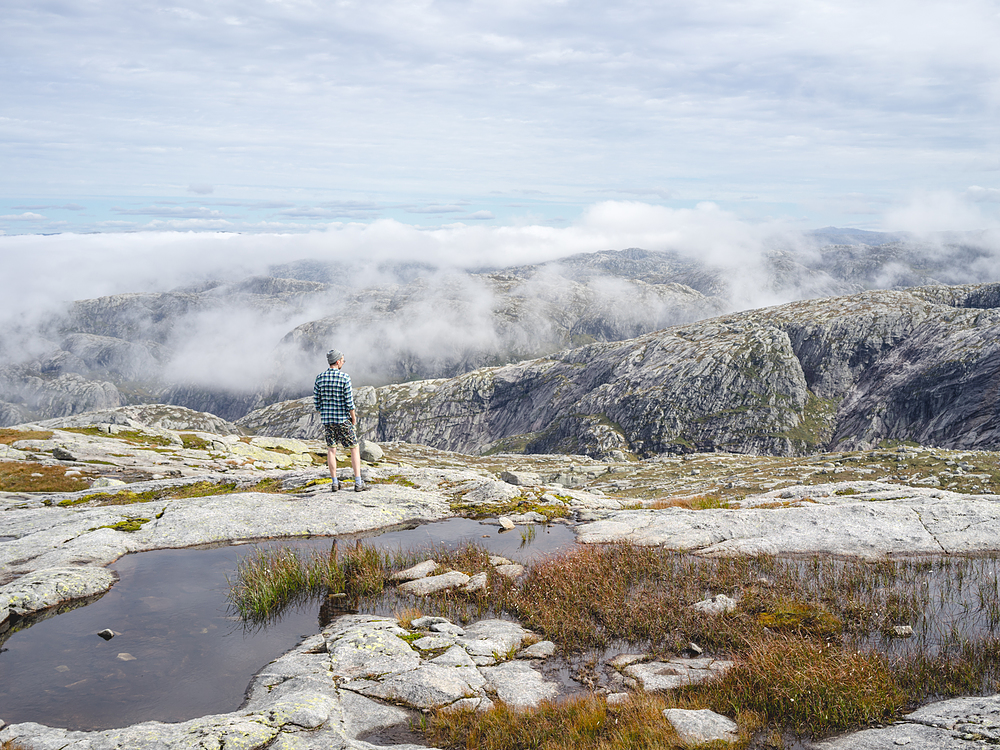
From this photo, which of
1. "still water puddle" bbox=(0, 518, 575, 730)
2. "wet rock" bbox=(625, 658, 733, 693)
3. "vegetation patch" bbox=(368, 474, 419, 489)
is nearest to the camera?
"still water puddle" bbox=(0, 518, 575, 730)

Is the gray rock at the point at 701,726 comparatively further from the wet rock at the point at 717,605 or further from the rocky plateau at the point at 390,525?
the wet rock at the point at 717,605

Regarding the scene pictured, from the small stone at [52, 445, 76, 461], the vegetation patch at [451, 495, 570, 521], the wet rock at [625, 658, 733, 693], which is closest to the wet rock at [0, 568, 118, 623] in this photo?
the vegetation patch at [451, 495, 570, 521]

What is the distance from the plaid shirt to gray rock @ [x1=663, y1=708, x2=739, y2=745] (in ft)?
54.0

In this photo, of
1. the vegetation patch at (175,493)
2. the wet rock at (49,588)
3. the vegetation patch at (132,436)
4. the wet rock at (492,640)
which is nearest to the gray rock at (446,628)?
the wet rock at (492,640)

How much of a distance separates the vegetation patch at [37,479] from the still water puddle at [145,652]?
1898 cm

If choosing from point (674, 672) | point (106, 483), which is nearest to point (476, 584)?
point (674, 672)

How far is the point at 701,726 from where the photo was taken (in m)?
8.86

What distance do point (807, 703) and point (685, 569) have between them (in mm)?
6890

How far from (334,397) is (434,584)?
9.67 m

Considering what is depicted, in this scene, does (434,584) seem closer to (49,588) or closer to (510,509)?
(510,509)

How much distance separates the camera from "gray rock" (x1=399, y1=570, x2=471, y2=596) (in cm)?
1535

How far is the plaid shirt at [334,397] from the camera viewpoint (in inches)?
872

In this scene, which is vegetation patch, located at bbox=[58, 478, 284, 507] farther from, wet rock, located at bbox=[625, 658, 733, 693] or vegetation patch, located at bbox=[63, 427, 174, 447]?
vegetation patch, located at bbox=[63, 427, 174, 447]

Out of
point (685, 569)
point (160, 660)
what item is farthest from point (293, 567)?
point (685, 569)
